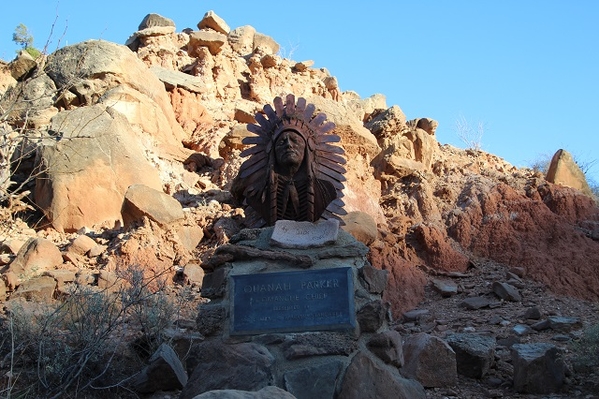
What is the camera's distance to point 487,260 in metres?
10.6

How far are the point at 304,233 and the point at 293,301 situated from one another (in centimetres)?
81

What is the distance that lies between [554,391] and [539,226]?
5.56m

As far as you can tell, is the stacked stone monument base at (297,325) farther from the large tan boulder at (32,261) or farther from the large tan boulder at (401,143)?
the large tan boulder at (401,143)

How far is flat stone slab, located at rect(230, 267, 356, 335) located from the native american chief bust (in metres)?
0.97

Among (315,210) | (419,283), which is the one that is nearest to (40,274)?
(315,210)

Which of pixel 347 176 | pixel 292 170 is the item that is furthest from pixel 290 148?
pixel 347 176

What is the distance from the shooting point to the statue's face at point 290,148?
6.11 metres

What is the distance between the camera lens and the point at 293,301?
5074 mm

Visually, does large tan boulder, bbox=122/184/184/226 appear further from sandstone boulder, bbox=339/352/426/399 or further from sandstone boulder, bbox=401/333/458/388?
sandstone boulder, bbox=339/352/426/399

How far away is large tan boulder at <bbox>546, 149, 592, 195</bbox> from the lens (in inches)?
476

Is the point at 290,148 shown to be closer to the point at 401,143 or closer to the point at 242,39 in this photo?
the point at 401,143

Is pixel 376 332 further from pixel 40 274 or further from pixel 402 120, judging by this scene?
pixel 402 120

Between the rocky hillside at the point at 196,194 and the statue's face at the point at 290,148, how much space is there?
3249mm

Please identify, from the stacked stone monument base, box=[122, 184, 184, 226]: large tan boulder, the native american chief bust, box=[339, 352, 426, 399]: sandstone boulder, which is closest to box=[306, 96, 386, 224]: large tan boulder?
box=[122, 184, 184, 226]: large tan boulder
